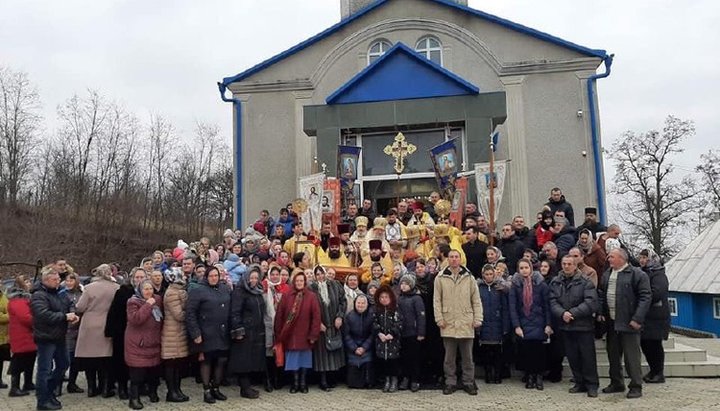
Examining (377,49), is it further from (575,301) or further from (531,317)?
(575,301)

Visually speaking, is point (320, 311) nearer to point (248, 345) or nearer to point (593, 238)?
point (248, 345)

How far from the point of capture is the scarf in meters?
8.40

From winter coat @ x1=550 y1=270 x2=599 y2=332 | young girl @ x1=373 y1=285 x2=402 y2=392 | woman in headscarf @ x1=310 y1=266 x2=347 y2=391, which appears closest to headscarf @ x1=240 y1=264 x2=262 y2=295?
woman in headscarf @ x1=310 y1=266 x2=347 y2=391

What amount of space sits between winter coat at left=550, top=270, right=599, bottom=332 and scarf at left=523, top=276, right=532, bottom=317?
29 cm

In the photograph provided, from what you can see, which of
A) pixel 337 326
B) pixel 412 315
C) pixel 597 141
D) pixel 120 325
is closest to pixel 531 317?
pixel 412 315

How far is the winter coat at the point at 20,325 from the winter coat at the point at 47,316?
953 mm

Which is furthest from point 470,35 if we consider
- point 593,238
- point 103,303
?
point 103,303

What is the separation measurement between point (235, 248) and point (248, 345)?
10.5 feet

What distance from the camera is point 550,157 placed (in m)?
16.6

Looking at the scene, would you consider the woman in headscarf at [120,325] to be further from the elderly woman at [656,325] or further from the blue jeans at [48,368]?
the elderly woman at [656,325]

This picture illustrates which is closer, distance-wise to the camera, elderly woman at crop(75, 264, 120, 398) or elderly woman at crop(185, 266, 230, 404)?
elderly woman at crop(185, 266, 230, 404)

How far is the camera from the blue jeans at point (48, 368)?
7.76 metres

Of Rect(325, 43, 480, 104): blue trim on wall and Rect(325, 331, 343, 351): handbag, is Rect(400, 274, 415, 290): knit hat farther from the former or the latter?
Rect(325, 43, 480, 104): blue trim on wall

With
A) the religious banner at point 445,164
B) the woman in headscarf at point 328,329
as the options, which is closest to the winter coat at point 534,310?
the woman in headscarf at point 328,329
